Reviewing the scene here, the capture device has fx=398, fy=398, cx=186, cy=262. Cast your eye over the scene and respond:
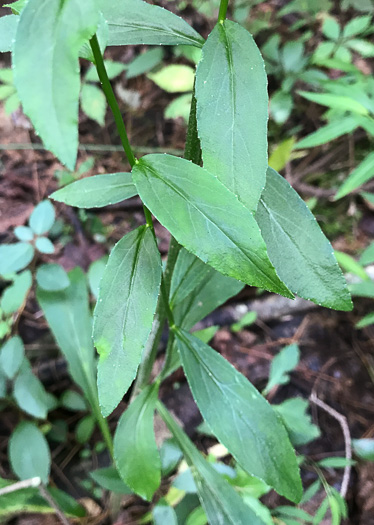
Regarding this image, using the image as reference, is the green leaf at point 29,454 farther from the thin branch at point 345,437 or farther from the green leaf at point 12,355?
the thin branch at point 345,437

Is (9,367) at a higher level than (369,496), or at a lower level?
higher

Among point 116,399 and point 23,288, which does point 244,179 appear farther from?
point 23,288

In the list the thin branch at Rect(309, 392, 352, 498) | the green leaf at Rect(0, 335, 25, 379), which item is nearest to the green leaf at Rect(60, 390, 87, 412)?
the green leaf at Rect(0, 335, 25, 379)

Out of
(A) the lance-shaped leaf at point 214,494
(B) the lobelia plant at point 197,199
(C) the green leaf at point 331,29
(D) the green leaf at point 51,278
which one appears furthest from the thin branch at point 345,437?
(C) the green leaf at point 331,29

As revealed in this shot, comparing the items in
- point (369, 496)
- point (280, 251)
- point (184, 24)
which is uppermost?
point (184, 24)

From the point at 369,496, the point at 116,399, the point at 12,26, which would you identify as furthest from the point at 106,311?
the point at 369,496
